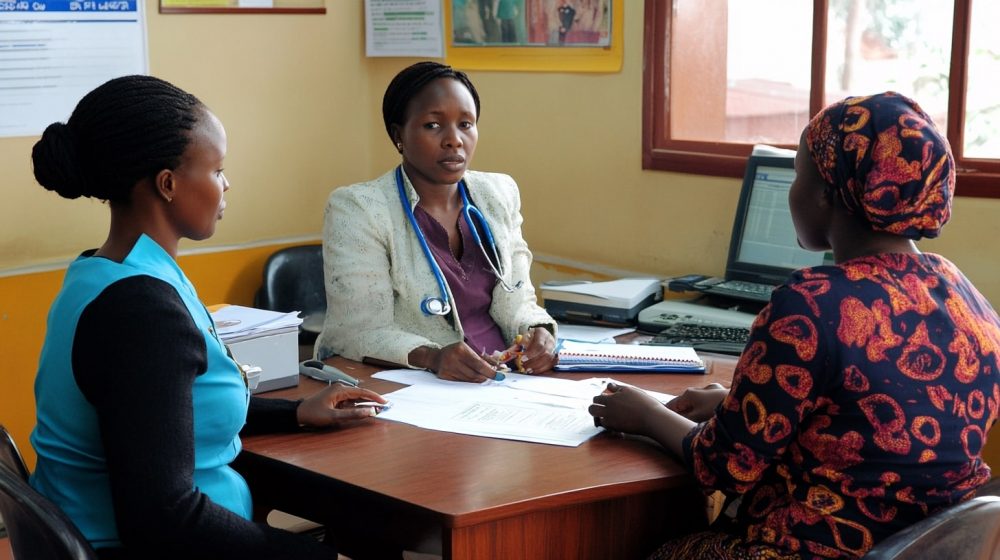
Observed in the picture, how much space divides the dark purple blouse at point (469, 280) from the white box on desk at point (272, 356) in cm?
49

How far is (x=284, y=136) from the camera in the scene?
12.6 feet

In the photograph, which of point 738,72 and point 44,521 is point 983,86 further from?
point 44,521

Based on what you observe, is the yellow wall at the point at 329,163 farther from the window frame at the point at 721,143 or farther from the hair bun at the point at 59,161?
the hair bun at the point at 59,161

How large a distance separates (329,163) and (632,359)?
80.8 inches

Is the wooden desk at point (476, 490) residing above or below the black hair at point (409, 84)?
below

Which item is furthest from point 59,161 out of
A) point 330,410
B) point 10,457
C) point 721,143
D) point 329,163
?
point 329,163

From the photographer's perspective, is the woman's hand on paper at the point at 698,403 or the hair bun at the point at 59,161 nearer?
the hair bun at the point at 59,161

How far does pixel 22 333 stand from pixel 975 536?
2.77 meters

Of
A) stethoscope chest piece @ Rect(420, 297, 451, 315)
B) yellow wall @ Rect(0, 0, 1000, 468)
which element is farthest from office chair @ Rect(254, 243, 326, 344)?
stethoscope chest piece @ Rect(420, 297, 451, 315)

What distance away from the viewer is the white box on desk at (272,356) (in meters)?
2.04

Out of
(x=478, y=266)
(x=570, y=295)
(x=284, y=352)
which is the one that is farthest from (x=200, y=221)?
(x=570, y=295)

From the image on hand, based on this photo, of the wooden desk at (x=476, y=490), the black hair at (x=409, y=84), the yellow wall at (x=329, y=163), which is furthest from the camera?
the yellow wall at (x=329, y=163)

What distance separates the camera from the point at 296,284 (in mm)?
3629

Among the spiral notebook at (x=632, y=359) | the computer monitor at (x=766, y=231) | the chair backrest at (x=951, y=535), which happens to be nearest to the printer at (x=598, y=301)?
the computer monitor at (x=766, y=231)
